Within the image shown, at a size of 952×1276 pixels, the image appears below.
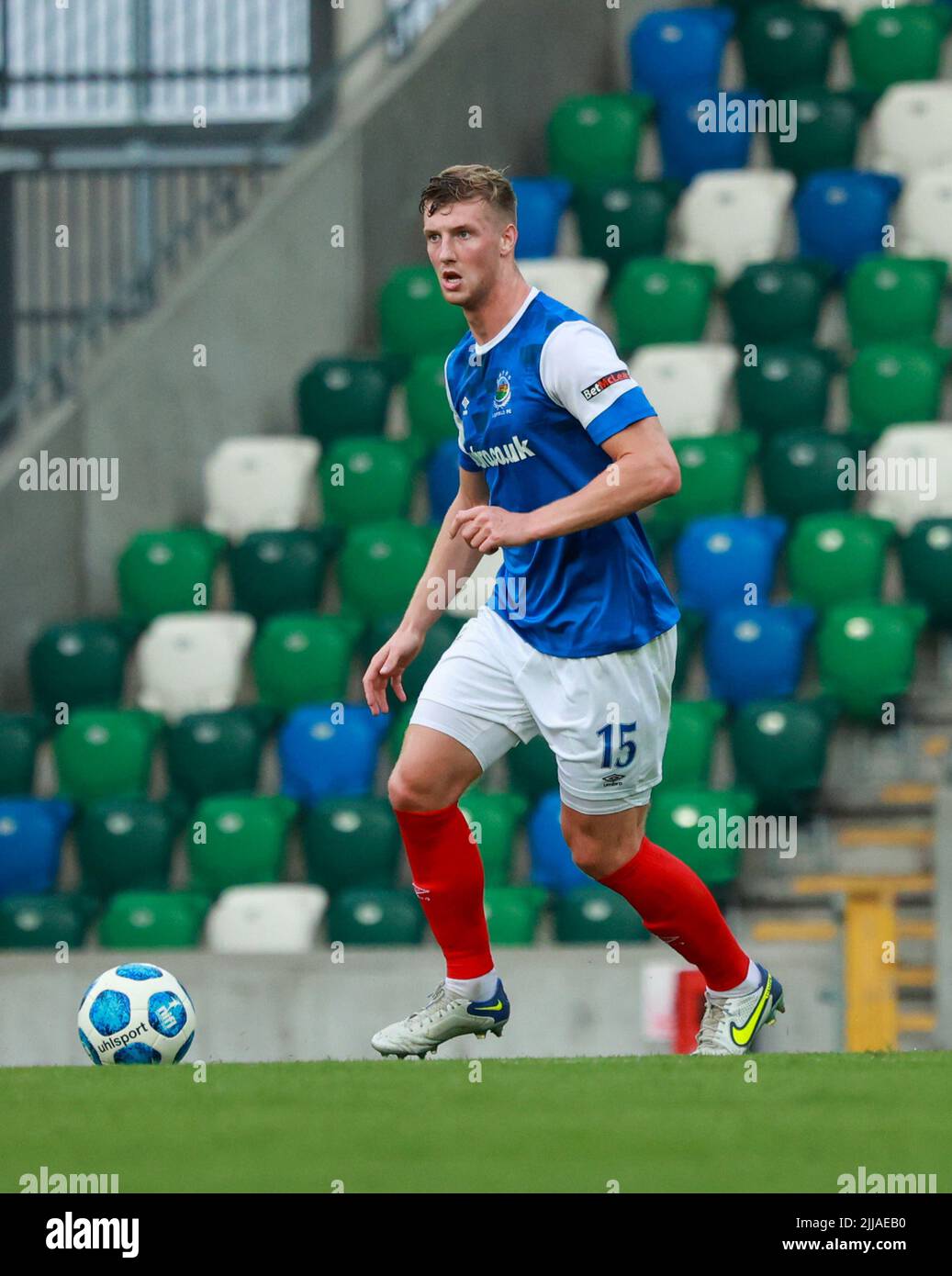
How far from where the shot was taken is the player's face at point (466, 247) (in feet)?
16.3

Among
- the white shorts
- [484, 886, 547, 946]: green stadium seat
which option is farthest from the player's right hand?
[484, 886, 547, 946]: green stadium seat

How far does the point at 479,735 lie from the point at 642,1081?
83 cm

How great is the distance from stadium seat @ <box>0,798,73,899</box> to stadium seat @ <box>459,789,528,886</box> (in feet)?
5.56

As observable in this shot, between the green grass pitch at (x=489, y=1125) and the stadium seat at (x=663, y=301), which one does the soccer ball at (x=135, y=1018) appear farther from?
the stadium seat at (x=663, y=301)

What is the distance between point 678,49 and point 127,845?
5.10 meters

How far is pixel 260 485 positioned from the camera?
10.8m

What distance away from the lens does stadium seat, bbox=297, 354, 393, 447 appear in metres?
11.1

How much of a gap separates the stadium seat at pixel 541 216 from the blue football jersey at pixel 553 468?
6.51 m

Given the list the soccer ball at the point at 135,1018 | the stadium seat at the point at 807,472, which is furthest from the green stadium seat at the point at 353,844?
the soccer ball at the point at 135,1018

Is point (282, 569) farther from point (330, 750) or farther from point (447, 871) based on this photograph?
point (447, 871)

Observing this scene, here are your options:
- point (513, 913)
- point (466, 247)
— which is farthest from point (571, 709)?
point (513, 913)

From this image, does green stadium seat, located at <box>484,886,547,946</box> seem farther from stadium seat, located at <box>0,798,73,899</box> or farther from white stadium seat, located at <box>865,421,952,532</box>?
white stadium seat, located at <box>865,421,952,532</box>

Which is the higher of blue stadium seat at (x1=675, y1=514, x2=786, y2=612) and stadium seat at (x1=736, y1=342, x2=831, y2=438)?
stadium seat at (x1=736, y1=342, x2=831, y2=438)

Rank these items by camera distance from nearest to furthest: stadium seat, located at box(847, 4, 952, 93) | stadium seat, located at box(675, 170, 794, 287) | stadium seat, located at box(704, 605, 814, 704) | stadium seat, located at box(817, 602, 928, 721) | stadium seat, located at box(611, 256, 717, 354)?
stadium seat, located at box(817, 602, 928, 721), stadium seat, located at box(704, 605, 814, 704), stadium seat, located at box(611, 256, 717, 354), stadium seat, located at box(675, 170, 794, 287), stadium seat, located at box(847, 4, 952, 93)
